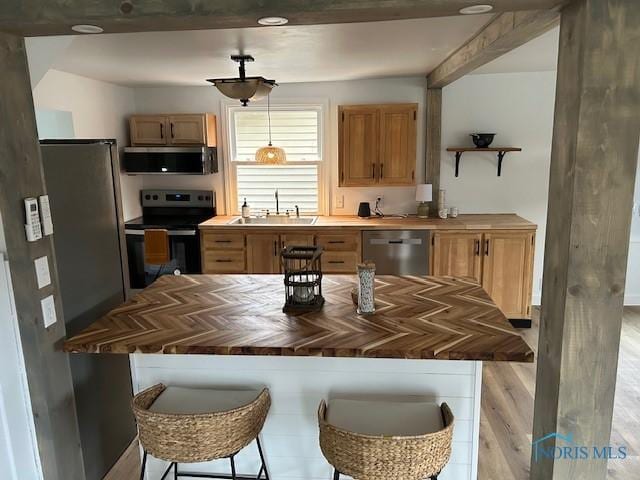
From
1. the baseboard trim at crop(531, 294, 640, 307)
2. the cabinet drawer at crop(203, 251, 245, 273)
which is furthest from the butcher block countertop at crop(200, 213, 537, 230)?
the baseboard trim at crop(531, 294, 640, 307)

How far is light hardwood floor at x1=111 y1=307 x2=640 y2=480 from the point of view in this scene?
2588 millimetres

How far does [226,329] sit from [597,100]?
1.62m

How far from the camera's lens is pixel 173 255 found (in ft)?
15.6

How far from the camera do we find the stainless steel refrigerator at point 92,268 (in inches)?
91.4

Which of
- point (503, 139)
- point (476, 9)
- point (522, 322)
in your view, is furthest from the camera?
point (503, 139)

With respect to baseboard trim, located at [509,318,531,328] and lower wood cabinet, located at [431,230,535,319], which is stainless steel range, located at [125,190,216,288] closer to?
lower wood cabinet, located at [431,230,535,319]

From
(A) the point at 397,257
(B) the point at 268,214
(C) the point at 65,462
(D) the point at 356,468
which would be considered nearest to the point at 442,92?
(A) the point at 397,257

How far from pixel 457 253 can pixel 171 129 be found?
309 centimetres

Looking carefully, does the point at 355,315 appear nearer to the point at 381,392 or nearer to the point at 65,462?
the point at 381,392

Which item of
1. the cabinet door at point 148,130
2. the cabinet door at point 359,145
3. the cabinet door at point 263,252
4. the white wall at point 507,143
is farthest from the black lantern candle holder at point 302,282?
the cabinet door at point 148,130

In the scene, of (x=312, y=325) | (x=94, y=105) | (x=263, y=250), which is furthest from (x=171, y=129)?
(x=312, y=325)

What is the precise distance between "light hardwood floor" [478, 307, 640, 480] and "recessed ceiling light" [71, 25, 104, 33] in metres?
2.73

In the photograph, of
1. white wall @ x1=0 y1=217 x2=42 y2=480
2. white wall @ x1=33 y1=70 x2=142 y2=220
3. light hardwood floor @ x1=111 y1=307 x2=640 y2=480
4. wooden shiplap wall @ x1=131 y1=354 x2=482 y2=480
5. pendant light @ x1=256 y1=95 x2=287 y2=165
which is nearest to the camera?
white wall @ x1=0 y1=217 x2=42 y2=480

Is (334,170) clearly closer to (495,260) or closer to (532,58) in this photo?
(495,260)
